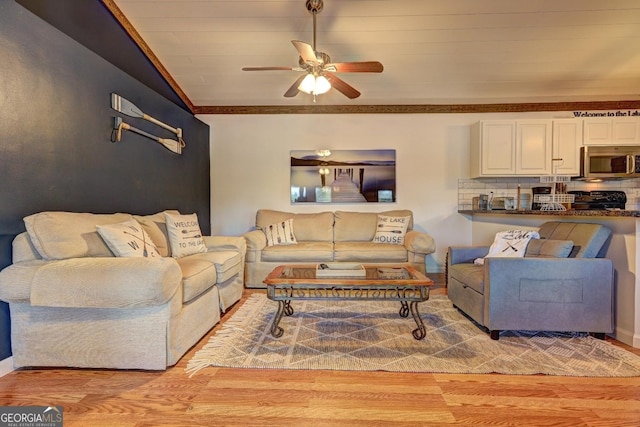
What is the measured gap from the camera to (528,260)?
7.48 ft

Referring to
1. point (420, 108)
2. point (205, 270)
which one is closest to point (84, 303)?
point (205, 270)

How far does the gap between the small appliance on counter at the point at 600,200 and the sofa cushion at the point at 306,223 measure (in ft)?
11.0

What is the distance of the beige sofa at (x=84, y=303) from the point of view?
1.75m

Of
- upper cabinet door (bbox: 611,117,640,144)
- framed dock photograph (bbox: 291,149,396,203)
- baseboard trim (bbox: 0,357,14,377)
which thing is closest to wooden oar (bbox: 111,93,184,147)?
baseboard trim (bbox: 0,357,14,377)

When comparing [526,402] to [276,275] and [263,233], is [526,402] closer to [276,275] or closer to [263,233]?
[276,275]

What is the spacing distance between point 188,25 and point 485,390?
3797 mm

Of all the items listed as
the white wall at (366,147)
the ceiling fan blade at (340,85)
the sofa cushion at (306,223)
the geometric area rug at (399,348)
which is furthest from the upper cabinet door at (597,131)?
the sofa cushion at (306,223)

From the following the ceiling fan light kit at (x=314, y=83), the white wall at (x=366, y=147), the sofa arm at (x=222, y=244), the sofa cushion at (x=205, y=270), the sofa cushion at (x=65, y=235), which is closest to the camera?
the sofa cushion at (x=65, y=235)

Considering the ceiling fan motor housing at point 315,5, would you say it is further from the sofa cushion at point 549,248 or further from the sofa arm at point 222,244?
the sofa cushion at point 549,248

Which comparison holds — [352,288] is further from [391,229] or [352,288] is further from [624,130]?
[624,130]

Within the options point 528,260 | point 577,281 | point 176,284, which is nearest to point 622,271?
point 577,281

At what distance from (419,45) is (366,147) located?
162 cm

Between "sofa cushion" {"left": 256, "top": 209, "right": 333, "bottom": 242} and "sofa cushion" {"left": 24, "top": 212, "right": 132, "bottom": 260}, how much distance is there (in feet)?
7.56

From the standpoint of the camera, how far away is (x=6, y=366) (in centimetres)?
186
